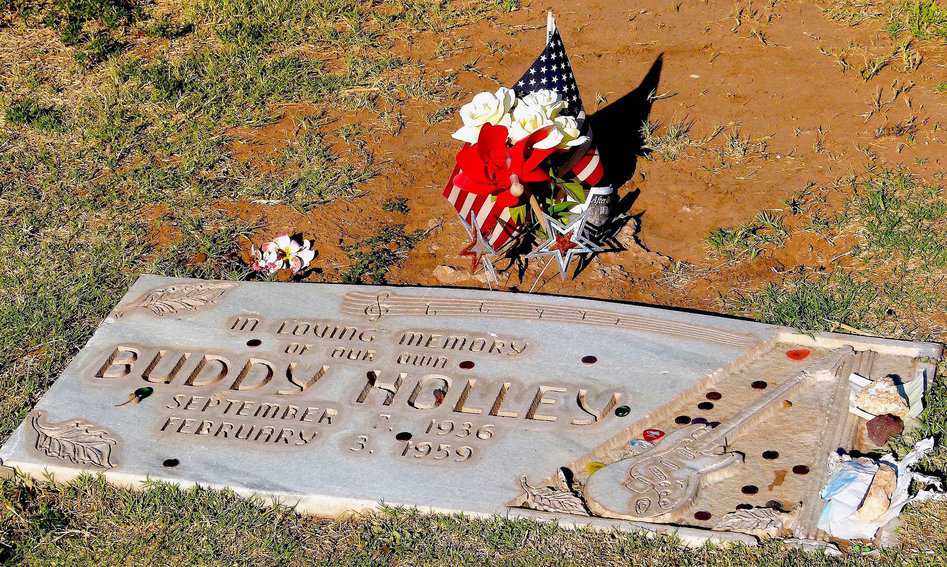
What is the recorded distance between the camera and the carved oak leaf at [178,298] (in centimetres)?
491

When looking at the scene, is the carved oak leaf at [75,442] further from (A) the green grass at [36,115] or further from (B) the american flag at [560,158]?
(A) the green grass at [36,115]

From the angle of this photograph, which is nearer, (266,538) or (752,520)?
(752,520)

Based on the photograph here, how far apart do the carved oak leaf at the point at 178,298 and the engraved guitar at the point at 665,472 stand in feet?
6.11

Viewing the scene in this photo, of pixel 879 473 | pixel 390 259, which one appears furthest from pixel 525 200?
pixel 879 473

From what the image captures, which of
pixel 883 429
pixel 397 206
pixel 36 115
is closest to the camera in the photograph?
pixel 883 429

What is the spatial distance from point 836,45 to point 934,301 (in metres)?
2.01

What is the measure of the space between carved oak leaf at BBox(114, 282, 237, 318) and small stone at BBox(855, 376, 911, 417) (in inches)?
97.7

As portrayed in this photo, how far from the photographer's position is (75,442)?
14.0 feet

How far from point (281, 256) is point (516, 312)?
4.00ft

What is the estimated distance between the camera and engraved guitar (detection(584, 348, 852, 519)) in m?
3.79

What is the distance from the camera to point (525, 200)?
4.88 meters

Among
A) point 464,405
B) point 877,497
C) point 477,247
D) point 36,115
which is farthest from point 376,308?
point 36,115

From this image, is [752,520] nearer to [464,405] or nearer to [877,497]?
[877,497]

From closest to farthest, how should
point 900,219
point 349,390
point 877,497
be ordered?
point 877,497
point 349,390
point 900,219
